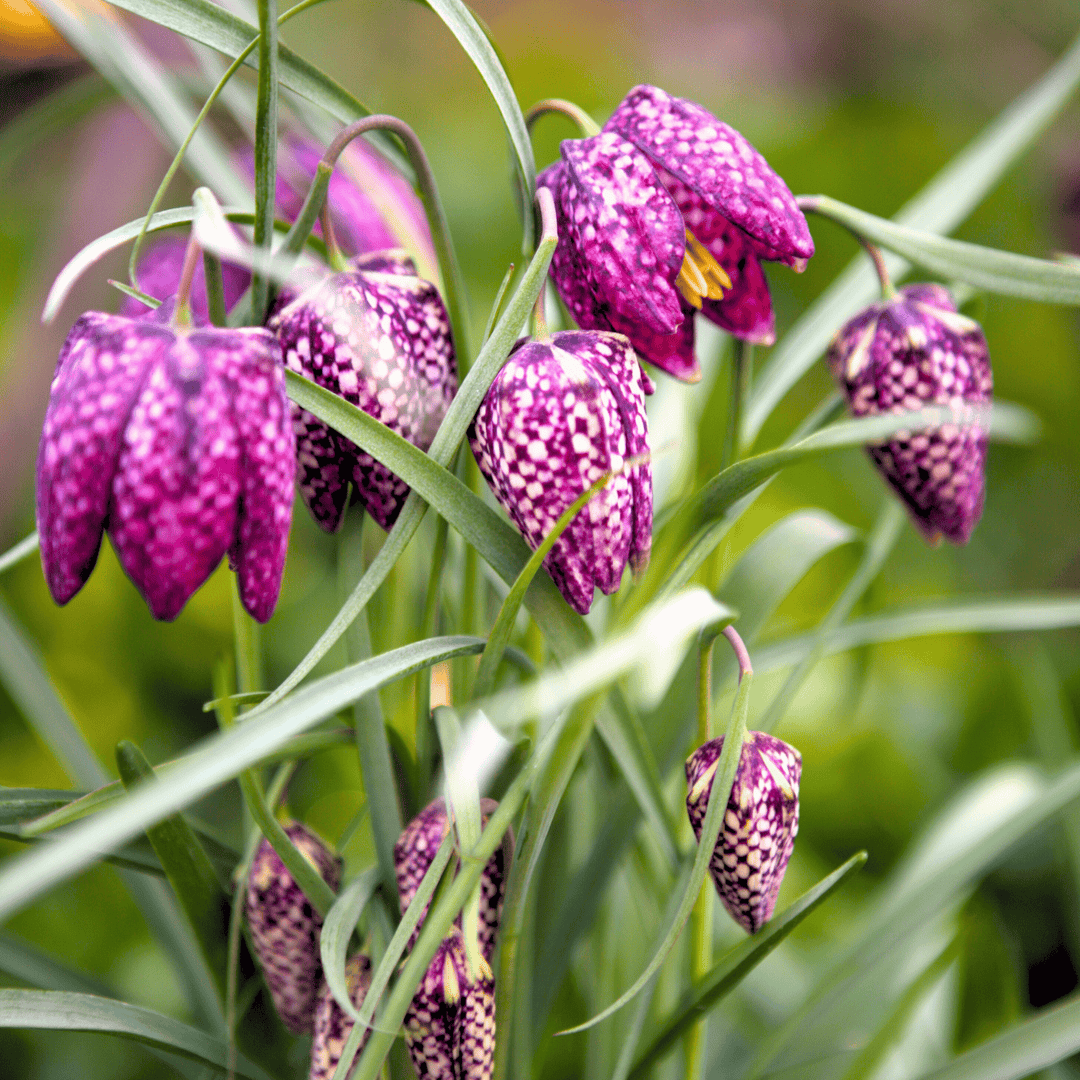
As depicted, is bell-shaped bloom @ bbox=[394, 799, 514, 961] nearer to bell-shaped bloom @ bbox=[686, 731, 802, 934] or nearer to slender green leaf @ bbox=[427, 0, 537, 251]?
bell-shaped bloom @ bbox=[686, 731, 802, 934]

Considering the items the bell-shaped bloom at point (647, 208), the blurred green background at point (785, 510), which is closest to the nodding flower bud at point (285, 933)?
the blurred green background at point (785, 510)

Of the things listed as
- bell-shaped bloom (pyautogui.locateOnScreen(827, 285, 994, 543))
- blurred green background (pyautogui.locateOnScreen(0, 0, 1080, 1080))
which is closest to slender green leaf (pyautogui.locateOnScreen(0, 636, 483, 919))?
blurred green background (pyautogui.locateOnScreen(0, 0, 1080, 1080))

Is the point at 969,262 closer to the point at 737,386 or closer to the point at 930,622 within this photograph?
the point at 737,386

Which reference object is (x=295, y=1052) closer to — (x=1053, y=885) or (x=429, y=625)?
(x=429, y=625)

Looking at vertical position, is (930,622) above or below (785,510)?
below

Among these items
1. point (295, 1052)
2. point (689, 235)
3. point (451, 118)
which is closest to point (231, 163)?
point (689, 235)

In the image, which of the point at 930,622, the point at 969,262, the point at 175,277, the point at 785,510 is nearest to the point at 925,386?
the point at 969,262
